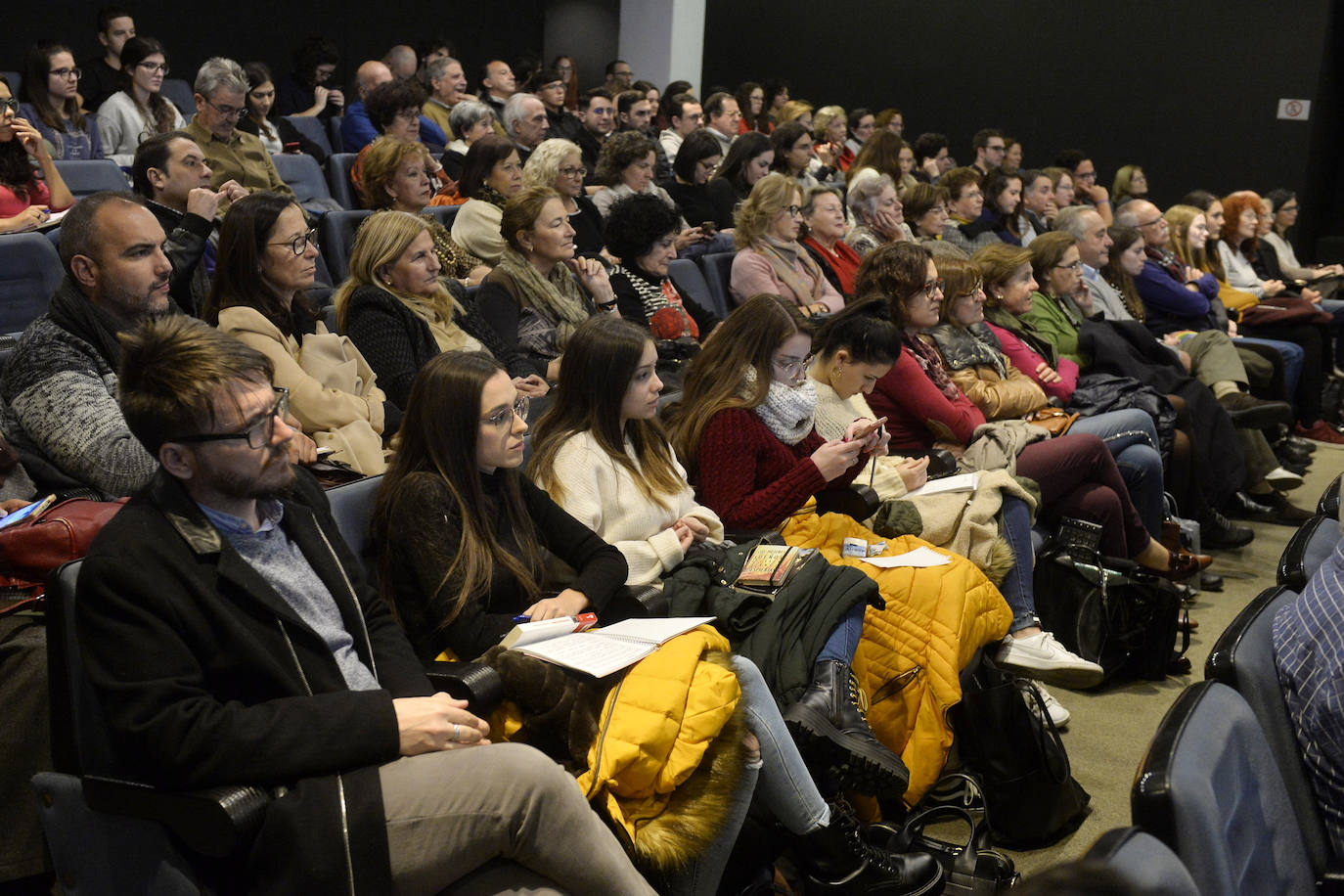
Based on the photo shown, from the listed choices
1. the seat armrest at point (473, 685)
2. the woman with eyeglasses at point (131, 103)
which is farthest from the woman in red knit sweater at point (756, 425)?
the woman with eyeglasses at point (131, 103)

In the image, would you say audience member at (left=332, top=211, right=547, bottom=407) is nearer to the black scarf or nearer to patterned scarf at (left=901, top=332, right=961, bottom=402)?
the black scarf

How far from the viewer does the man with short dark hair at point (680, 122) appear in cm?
829

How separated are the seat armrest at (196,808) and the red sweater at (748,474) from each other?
1.64 metres

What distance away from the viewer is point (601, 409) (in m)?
2.77

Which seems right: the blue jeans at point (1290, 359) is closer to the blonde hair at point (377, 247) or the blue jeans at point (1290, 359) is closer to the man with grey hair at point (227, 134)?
the blonde hair at point (377, 247)

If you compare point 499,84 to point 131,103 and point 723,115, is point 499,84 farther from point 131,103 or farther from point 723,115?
point 131,103

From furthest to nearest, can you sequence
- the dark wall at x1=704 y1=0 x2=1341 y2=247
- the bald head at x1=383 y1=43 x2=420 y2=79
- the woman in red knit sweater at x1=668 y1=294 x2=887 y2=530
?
the dark wall at x1=704 y1=0 x2=1341 y2=247 → the bald head at x1=383 y1=43 x2=420 y2=79 → the woman in red knit sweater at x1=668 y1=294 x2=887 y2=530

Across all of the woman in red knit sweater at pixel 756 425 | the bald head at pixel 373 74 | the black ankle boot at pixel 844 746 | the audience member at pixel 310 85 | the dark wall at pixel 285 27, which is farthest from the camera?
the dark wall at pixel 285 27


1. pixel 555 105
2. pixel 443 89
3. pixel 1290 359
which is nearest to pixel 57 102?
pixel 443 89

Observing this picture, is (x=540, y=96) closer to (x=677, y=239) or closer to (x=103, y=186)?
(x=677, y=239)

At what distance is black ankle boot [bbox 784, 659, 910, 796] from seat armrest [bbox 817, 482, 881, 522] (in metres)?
0.91

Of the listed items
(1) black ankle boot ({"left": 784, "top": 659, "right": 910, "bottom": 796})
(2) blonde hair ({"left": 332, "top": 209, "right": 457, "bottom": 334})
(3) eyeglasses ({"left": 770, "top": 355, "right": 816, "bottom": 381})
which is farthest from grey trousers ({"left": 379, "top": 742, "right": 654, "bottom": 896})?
(2) blonde hair ({"left": 332, "top": 209, "right": 457, "bottom": 334})

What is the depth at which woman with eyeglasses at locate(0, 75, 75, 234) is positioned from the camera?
13.9 feet

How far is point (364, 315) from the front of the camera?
11.1ft
